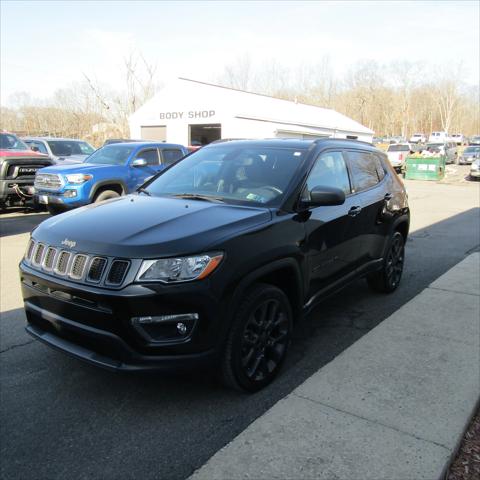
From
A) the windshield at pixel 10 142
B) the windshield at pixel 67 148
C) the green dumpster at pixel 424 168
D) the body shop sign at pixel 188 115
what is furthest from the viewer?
the body shop sign at pixel 188 115

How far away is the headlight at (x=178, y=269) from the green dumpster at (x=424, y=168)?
23959 millimetres

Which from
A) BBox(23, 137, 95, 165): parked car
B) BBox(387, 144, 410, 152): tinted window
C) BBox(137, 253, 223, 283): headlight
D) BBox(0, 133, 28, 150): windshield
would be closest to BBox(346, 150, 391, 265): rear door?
BBox(137, 253, 223, 283): headlight

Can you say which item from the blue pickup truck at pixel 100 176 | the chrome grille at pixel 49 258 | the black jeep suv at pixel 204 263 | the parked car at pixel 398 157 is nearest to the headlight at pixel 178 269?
the black jeep suv at pixel 204 263

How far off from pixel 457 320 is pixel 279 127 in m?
28.2

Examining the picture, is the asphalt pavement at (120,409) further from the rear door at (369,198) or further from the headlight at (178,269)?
the rear door at (369,198)

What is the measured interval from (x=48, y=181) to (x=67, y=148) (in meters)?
5.97

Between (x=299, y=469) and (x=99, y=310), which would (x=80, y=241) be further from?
(x=299, y=469)

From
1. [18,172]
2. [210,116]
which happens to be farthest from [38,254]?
[210,116]

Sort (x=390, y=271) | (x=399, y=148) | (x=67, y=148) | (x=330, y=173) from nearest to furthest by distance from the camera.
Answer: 1. (x=330, y=173)
2. (x=390, y=271)
3. (x=67, y=148)
4. (x=399, y=148)

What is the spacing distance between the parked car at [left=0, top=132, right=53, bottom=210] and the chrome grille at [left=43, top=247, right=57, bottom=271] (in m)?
8.22

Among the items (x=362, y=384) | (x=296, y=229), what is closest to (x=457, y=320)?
(x=362, y=384)

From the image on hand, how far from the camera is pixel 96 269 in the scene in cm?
278

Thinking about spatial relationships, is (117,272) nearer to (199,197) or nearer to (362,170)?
(199,197)

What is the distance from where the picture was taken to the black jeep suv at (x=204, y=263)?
2.73 meters
